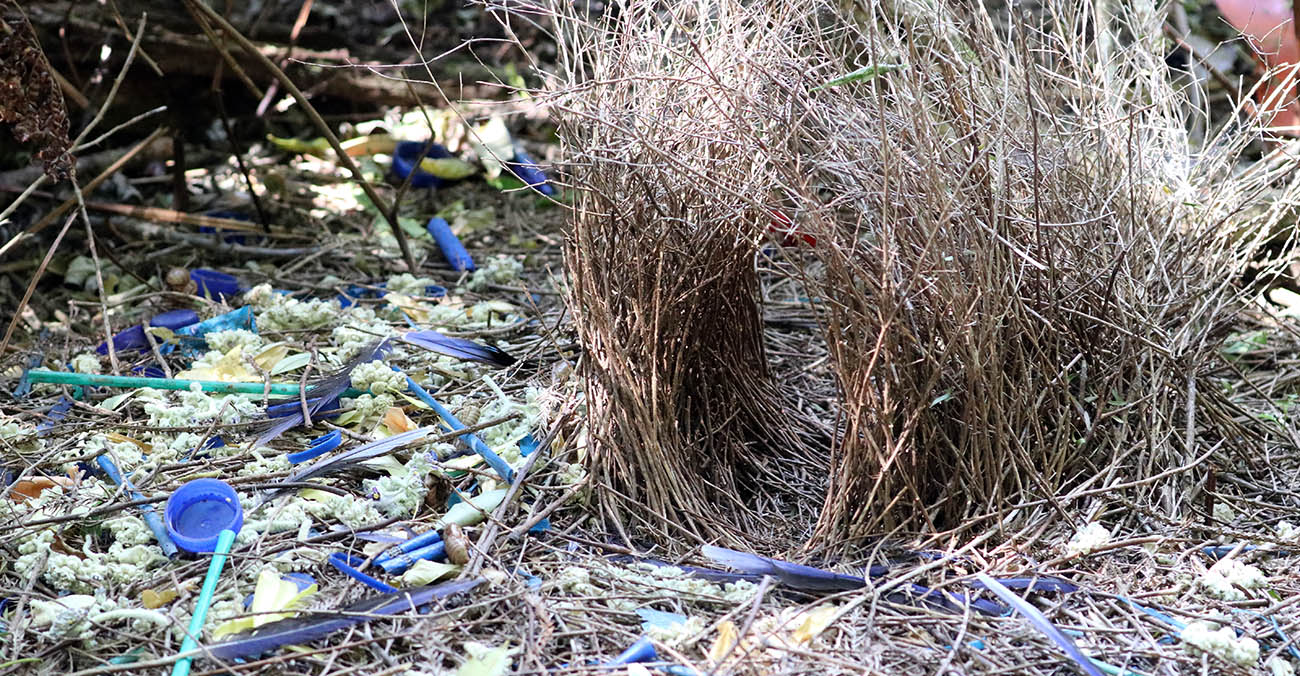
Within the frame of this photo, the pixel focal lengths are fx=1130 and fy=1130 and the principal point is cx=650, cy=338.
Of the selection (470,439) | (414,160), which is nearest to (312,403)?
(470,439)

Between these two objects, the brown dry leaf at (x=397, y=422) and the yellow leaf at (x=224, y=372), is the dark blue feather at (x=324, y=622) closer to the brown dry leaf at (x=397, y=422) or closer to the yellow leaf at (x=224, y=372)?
the brown dry leaf at (x=397, y=422)

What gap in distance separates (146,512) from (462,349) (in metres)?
0.89

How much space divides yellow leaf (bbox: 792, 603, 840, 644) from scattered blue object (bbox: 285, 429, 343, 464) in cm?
108

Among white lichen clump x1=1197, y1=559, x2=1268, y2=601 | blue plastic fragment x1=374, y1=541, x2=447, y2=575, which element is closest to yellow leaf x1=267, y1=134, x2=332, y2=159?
blue plastic fragment x1=374, y1=541, x2=447, y2=575

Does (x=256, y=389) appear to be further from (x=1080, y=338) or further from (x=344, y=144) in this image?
(x=344, y=144)

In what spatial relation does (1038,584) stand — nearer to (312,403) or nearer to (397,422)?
(397,422)

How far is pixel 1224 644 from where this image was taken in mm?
1785

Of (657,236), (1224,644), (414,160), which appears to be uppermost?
(657,236)

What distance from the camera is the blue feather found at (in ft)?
5.81

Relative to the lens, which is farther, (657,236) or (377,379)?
(377,379)

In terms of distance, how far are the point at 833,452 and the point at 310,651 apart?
39.2 inches

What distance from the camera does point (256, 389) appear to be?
2.62 meters

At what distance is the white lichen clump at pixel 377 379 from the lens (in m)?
2.57

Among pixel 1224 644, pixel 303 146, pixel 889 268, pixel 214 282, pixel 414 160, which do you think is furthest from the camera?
pixel 303 146
